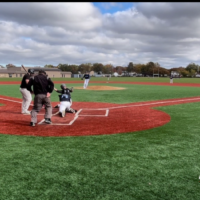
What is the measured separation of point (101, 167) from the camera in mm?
4352

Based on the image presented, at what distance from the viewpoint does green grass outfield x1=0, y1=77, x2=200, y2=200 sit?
3439 millimetres

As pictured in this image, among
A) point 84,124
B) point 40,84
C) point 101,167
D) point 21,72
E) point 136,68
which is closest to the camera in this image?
point 101,167

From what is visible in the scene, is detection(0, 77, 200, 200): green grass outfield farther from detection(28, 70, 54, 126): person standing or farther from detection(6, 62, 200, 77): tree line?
detection(6, 62, 200, 77): tree line

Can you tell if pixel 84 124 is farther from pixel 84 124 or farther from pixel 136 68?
pixel 136 68

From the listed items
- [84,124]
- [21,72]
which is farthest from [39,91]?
[21,72]

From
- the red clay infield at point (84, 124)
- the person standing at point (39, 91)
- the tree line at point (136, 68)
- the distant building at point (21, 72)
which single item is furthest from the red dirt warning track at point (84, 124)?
the tree line at point (136, 68)

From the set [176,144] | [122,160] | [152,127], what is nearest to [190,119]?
[152,127]

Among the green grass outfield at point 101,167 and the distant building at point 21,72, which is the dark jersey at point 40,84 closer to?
the green grass outfield at point 101,167

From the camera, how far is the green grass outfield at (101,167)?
344 cm

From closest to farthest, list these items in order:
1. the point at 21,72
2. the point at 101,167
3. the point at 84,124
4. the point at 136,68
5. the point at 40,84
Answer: the point at 101,167 → the point at 40,84 → the point at 84,124 → the point at 21,72 → the point at 136,68

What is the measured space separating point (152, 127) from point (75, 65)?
155366 millimetres

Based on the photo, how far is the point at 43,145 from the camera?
5625 millimetres

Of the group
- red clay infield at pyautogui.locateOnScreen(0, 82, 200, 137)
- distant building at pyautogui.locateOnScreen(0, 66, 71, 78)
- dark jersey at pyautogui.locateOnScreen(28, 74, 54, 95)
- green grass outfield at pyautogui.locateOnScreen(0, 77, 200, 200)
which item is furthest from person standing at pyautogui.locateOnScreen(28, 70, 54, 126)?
distant building at pyautogui.locateOnScreen(0, 66, 71, 78)

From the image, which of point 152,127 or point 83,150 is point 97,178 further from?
point 152,127
